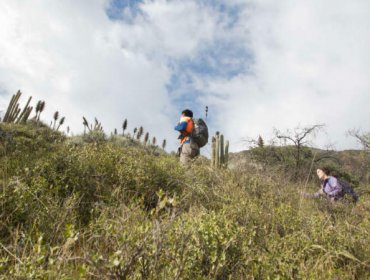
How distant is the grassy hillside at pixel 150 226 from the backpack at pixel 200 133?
1.68 metres

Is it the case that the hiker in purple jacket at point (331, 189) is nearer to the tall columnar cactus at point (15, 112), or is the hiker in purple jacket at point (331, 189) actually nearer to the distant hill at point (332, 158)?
the distant hill at point (332, 158)

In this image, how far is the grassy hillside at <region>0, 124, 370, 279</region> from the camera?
91.4 inches

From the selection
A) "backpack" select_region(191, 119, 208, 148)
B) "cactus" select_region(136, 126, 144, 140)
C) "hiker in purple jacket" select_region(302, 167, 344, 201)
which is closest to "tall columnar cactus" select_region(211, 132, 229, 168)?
"backpack" select_region(191, 119, 208, 148)

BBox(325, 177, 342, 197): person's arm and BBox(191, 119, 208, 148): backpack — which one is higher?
BBox(191, 119, 208, 148): backpack

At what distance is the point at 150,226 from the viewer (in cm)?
265

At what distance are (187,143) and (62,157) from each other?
4243 millimetres

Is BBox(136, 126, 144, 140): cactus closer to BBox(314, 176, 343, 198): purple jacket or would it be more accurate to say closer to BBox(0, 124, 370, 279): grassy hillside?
BBox(0, 124, 370, 279): grassy hillside

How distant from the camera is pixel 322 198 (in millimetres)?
7285

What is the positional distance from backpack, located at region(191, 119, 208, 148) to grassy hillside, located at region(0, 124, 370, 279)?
5.52 feet

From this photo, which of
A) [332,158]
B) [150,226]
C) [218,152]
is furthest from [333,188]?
[332,158]

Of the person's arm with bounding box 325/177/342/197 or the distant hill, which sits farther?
the distant hill

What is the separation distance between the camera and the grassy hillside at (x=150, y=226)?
2.32m

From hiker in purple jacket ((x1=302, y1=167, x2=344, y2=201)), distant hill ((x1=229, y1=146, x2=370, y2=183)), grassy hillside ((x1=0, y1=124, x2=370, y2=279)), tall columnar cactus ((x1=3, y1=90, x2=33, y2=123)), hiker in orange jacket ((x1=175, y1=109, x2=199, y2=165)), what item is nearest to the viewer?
grassy hillside ((x1=0, y1=124, x2=370, y2=279))

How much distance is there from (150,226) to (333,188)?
6756 millimetres
